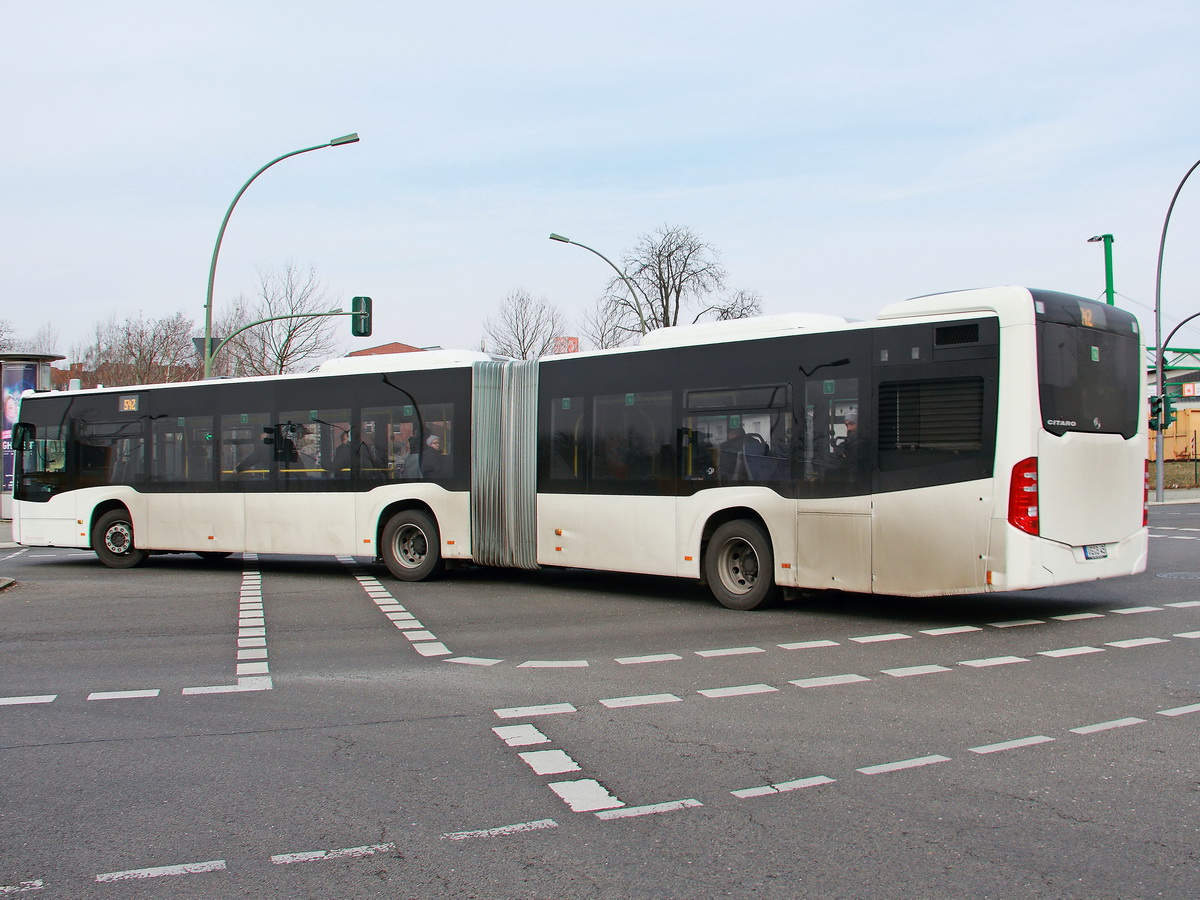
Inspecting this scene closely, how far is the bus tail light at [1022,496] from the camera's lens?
9.53m

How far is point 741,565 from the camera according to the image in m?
11.6

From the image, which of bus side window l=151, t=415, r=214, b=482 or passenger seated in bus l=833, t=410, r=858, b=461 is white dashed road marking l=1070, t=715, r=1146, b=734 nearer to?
passenger seated in bus l=833, t=410, r=858, b=461

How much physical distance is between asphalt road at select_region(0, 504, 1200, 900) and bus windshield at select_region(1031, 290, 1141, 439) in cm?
187

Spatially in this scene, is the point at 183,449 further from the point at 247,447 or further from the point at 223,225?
the point at 223,225

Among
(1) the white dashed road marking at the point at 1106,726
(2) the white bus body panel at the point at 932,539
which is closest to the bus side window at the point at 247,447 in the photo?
(2) the white bus body panel at the point at 932,539

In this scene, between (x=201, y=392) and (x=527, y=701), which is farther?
(x=201, y=392)

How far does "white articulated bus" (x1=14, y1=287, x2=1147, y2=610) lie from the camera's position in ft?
32.0

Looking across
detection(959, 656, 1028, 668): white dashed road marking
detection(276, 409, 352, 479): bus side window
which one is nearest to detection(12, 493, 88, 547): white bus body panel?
detection(276, 409, 352, 479): bus side window

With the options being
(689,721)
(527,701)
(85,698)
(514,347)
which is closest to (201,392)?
(85,698)

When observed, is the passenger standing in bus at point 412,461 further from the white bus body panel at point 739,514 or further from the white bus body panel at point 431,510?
the white bus body panel at point 739,514

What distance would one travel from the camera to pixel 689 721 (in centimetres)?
643

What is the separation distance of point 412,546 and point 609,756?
31.1 feet

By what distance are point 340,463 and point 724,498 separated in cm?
618

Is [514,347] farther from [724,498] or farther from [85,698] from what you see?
[85,698]
